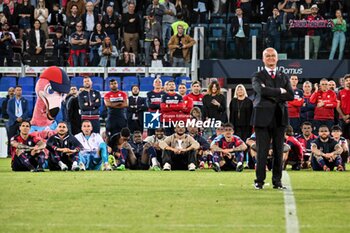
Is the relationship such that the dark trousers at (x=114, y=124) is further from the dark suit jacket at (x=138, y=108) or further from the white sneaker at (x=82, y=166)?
the white sneaker at (x=82, y=166)

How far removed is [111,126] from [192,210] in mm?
13300

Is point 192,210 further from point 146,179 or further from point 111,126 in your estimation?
point 111,126

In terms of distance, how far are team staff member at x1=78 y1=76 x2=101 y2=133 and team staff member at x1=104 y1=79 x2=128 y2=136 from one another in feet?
0.84

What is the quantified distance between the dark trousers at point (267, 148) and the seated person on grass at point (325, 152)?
21.2 feet

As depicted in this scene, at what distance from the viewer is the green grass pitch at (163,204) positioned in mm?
10578

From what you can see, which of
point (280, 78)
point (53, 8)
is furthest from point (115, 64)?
point (280, 78)

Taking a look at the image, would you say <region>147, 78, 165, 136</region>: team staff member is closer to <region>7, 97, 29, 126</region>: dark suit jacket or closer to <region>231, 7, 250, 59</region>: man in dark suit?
<region>7, 97, 29, 126</region>: dark suit jacket

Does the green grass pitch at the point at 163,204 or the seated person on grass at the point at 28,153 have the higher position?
the green grass pitch at the point at 163,204

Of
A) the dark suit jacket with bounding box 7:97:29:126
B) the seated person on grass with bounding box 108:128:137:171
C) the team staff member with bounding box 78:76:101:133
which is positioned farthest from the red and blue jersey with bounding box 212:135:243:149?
the dark suit jacket with bounding box 7:97:29:126

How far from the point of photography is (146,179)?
59.5 feet

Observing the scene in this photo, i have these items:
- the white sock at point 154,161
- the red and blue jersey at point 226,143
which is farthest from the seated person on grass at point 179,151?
the red and blue jersey at point 226,143

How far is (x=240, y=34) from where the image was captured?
100 ft
